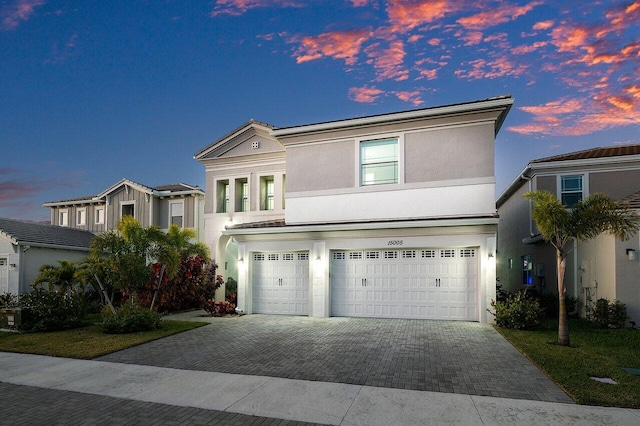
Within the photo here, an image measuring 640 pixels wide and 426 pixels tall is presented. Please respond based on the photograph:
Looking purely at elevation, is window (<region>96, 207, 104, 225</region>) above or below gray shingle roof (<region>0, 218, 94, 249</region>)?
above

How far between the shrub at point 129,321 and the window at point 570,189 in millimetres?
17318

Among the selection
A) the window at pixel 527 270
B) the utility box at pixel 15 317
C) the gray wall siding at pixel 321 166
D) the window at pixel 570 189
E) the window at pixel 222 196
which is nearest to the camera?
the utility box at pixel 15 317

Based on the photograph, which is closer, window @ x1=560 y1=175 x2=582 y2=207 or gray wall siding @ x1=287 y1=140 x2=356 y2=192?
gray wall siding @ x1=287 y1=140 x2=356 y2=192

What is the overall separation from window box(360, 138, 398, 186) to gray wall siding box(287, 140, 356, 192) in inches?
16.0

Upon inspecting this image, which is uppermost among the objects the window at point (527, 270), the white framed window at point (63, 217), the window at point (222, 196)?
the window at point (222, 196)

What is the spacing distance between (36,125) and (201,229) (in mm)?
13807

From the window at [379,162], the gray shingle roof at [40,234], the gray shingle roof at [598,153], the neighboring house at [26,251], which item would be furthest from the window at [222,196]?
the gray shingle roof at [598,153]

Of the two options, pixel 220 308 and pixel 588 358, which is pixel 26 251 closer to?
pixel 220 308

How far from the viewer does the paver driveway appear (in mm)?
7007

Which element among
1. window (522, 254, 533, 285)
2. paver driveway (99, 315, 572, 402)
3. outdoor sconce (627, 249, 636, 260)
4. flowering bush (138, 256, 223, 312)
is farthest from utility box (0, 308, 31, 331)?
window (522, 254, 533, 285)

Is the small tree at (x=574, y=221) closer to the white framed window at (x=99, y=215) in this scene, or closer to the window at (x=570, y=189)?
the window at (x=570, y=189)

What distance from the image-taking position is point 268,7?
53.4 ft

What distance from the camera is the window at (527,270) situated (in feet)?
62.8

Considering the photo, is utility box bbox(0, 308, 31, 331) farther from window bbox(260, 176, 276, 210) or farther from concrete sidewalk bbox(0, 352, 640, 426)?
window bbox(260, 176, 276, 210)
